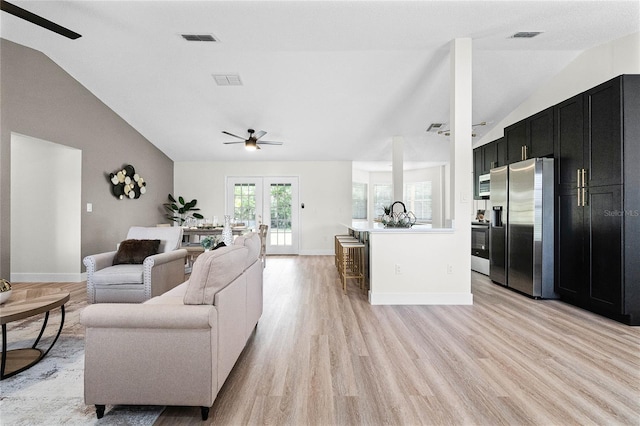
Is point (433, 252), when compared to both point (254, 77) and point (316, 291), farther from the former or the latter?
point (254, 77)

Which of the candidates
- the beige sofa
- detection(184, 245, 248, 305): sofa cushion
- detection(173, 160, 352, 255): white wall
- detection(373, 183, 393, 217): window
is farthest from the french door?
the beige sofa

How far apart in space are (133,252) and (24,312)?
1.94m

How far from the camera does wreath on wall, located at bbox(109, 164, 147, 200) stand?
A: 5605mm

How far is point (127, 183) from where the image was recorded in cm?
588

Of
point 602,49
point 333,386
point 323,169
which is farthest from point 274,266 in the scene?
point 602,49

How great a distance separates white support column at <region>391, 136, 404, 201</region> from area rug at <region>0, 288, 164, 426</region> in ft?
18.0

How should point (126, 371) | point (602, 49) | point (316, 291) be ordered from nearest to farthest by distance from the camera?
point (126, 371) < point (602, 49) < point (316, 291)

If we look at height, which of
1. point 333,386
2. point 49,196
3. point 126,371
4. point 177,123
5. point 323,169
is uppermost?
point 177,123

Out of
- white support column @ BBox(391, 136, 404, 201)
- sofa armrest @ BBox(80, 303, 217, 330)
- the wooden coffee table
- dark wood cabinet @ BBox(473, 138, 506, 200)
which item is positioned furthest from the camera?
white support column @ BBox(391, 136, 404, 201)

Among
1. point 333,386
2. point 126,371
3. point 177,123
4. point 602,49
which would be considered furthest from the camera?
point 177,123

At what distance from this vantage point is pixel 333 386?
1910mm

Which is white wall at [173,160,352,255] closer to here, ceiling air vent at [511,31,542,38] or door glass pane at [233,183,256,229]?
door glass pane at [233,183,256,229]

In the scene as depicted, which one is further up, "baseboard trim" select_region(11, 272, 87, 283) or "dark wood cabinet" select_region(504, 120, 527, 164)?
"dark wood cabinet" select_region(504, 120, 527, 164)

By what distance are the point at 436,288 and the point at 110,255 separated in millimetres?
4055
